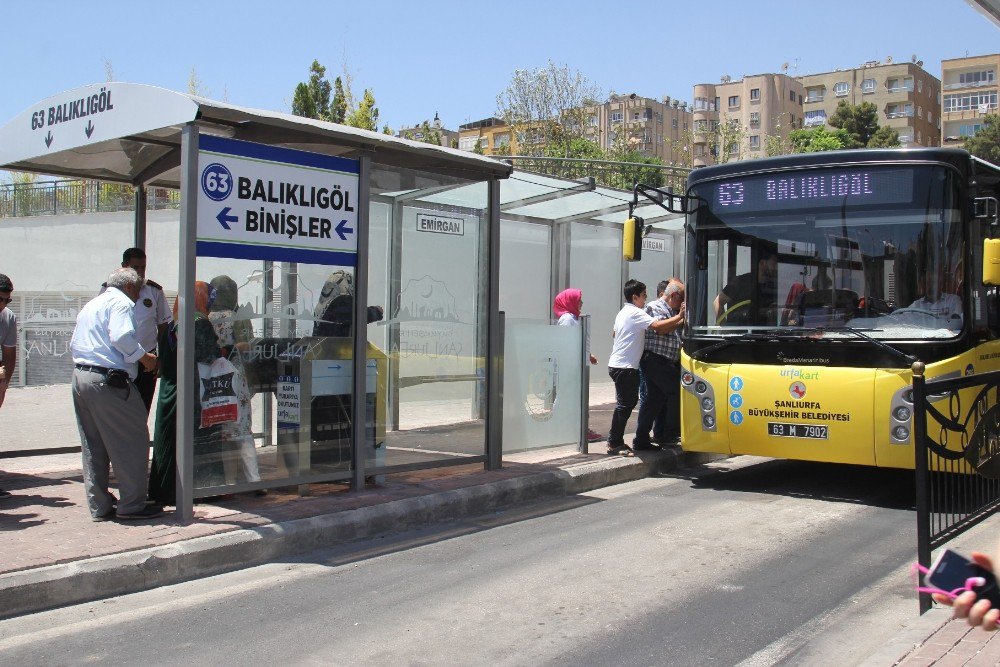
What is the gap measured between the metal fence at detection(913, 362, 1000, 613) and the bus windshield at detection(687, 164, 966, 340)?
1.51m

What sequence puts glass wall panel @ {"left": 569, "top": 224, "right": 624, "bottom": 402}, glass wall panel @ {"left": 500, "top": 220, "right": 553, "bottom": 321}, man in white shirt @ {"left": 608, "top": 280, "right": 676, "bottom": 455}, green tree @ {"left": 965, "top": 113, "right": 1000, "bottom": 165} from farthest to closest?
green tree @ {"left": 965, "top": 113, "right": 1000, "bottom": 165} < glass wall panel @ {"left": 569, "top": 224, "right": 624, "bottom": 402} < glass wall panel @ {"left": 500, "top": 220, "right": 553, "bottom": 321} < man in white shirt @ {"left": 608, "top": 280, "right": 676, "bottom": 455}

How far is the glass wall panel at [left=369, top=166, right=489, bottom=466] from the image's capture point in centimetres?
827

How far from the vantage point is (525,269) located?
16312 mm

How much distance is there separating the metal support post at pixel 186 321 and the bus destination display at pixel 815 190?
4934mm

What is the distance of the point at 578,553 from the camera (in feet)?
21.3

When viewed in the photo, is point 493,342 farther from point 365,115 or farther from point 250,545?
point 365,115

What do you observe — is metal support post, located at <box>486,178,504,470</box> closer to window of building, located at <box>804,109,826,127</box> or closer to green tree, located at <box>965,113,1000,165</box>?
green tree, located at <box>965,113,1000,165</box>

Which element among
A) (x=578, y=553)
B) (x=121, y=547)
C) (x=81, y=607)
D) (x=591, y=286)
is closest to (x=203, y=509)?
(x=121, y=547)

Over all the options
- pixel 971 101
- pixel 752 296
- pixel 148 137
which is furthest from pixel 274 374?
pixel 971 101

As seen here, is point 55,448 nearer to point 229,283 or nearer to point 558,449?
point 229,283

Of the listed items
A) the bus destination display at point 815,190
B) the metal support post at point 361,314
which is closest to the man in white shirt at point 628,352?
the bus destination display at point 815,190

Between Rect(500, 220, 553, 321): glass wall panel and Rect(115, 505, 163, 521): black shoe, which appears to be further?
Rect(500, 220, 553, 321): glass wall panel

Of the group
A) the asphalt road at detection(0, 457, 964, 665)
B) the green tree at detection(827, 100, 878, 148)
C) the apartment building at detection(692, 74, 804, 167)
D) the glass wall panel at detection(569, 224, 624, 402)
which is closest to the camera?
the asphalt road at detection(0, 457, 964, 665)

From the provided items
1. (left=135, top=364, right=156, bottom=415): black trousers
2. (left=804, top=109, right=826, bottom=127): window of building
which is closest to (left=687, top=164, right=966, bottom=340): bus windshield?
(left=135, top=364, right=156, bottom=415): black trousers
